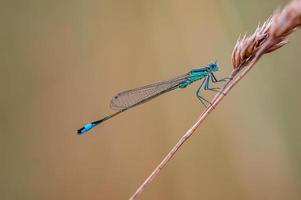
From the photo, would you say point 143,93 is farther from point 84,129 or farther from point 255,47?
point 255,47

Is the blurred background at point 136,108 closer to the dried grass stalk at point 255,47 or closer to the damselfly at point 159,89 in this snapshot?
the damselfly at point 159,89

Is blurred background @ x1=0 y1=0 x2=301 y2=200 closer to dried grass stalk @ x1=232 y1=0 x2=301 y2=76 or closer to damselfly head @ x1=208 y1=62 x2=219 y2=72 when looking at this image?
damselfly head @ x1=208 y1=62 x2=219 y2=72

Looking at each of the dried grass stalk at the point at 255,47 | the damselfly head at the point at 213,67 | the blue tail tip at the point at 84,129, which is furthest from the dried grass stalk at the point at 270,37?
the blue tail tip at the point at 84,129

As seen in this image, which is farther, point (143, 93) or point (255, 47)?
point (143, 93)

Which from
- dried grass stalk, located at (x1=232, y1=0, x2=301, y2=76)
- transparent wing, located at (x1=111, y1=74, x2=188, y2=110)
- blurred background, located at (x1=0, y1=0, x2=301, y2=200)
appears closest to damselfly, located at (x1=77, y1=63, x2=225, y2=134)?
transparent wing, located at (x1=111, y1=74, x2=188, y2=110)

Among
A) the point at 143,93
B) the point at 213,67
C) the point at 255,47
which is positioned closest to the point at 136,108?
the point at 143,93
